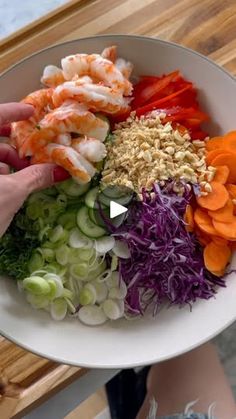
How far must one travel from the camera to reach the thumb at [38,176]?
947 millimetres

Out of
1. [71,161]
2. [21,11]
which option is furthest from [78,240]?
[21,11]

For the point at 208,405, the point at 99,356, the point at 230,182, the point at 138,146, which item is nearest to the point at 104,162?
the point at 138,146

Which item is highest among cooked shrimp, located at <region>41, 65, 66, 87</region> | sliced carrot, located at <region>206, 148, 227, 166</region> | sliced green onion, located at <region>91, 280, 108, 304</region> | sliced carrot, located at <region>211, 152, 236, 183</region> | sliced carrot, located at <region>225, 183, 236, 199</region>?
cooked shrimp, located at <region>41, 65, 66, 87</region>

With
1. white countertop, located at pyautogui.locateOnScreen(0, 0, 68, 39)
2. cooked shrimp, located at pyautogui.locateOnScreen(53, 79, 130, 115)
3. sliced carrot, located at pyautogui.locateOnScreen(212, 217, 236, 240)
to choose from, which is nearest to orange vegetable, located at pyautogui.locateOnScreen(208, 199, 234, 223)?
sliced carrot, located at pyautogui.locateOnScreen(212, 217, 236, 240)

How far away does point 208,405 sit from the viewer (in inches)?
45.4

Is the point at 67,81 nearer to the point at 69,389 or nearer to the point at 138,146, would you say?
the point at 138,146

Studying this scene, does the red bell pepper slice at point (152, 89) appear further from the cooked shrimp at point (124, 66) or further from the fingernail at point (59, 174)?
the fingernail at point (59, 174)

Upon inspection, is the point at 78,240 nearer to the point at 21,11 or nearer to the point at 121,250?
the point at 121,250

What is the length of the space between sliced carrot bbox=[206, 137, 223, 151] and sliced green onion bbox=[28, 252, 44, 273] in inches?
13.2

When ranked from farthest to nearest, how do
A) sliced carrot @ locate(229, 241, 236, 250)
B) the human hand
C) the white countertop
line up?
the white countertop < sliced carrot @ locate(229, 241, 236, 250) < the human hand

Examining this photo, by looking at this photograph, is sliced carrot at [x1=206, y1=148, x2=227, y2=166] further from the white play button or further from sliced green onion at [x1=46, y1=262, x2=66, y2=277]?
sliced green onion at [x1=46, y1=262, x2=66, y2=277]

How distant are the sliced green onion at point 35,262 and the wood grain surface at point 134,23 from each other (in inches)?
16.7

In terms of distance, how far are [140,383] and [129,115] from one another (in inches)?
23.0

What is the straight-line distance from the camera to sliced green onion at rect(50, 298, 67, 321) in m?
1.00
